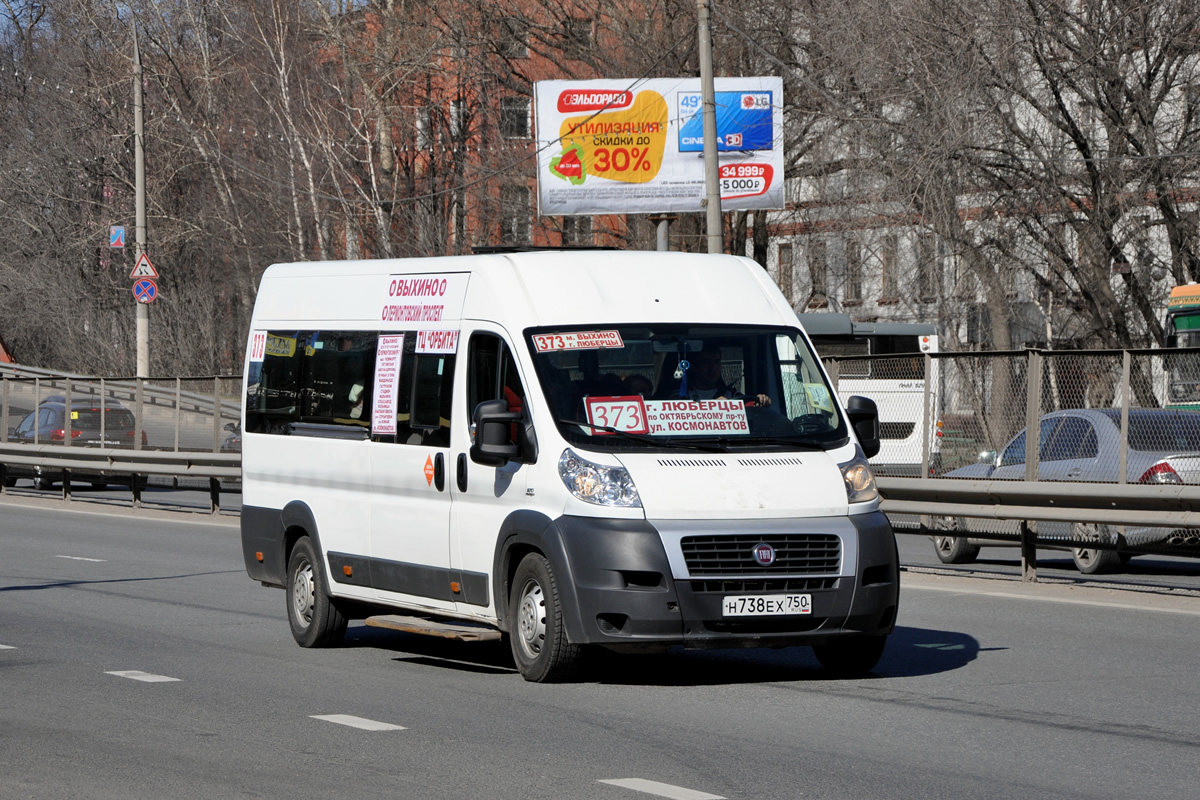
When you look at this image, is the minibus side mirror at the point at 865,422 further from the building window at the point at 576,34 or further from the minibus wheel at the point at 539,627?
the building window at the point at 576,34

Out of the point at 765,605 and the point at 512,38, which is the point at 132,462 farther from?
the point at 765,605

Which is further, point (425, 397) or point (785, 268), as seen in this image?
point (785, 268)

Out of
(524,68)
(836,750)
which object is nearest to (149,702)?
(836,750)

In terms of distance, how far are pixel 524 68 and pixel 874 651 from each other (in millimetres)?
34510

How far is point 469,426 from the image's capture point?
985 centimetres

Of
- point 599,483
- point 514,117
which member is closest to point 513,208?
point 514,117

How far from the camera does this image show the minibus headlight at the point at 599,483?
352 inches

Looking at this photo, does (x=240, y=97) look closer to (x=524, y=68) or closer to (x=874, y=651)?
(x=524, y=68)

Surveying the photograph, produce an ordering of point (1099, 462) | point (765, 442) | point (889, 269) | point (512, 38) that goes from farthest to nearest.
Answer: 1. point (512, 38)
2. point (889, 269)
3. point (1099, 462)
4. point (765, 442)

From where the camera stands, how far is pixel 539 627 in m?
9.34

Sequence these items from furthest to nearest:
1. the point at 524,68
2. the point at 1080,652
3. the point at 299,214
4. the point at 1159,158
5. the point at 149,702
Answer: the point at 299,214, the point at 524,68, the point at 1159,158, the point at 1080,652, the point at 149,702

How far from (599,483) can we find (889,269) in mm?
24633

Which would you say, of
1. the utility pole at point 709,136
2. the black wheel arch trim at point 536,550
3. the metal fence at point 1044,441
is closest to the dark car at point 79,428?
the utility pole at point 709,136

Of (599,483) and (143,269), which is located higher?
(143,269)
